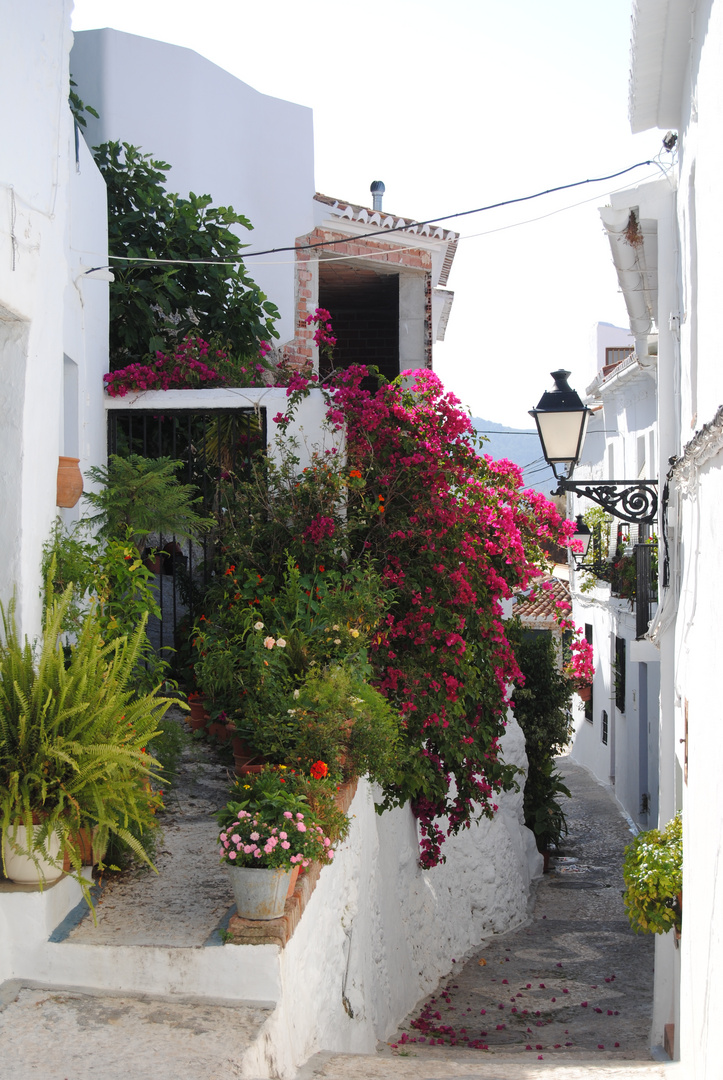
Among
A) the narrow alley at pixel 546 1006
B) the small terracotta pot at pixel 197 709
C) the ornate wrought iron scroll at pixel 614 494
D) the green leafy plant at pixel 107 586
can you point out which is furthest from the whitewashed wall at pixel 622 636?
the green leafy plant at pixel 107 586

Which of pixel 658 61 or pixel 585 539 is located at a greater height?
pixel 658 61

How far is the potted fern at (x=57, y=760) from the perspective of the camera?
382 centimetres

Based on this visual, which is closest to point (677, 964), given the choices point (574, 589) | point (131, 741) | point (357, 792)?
point (357, 792)

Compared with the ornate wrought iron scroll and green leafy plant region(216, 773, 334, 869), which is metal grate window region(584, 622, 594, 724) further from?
green leafy plant region(216, 773, 334, 869)

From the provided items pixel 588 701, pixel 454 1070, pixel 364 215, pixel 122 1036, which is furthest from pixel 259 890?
pixel 588 701

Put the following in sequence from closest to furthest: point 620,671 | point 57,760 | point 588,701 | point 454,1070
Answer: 1. point 57,760
2. point 454,1070
3. point 620,671
4. point 588,701

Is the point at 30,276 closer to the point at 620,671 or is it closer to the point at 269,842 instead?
the point at 269,842

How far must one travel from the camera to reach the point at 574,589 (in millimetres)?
21391

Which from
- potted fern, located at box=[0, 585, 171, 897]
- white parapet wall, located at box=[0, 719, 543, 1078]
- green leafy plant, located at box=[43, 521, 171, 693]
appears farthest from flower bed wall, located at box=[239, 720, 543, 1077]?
green leafy plant, located at box=[43, 521, 171, 693]

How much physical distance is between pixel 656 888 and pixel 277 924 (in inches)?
116

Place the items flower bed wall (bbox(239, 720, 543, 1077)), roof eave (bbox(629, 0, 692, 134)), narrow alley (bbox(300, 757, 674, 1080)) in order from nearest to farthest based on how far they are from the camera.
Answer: flower bed wall (bbox(239, 720, 543, 1077)), narrow alley (bbox(300, 757, 674, 1080)), roof eave (bbox(629, 0, 692, 134))

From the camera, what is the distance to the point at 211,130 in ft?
35.1

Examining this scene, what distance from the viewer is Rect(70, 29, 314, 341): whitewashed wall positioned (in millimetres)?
10047

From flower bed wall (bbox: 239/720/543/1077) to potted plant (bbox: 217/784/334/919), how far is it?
23 centimetres
